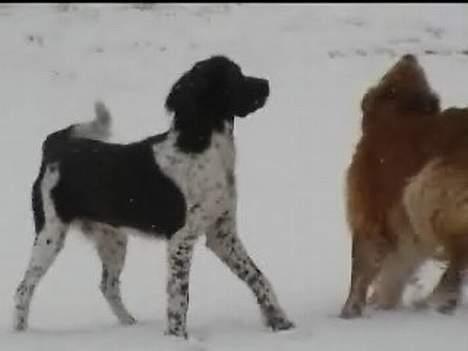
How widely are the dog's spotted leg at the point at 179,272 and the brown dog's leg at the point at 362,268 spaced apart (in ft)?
3.54

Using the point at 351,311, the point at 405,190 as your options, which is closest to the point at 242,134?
the point at 351,311

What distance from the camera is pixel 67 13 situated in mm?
22031

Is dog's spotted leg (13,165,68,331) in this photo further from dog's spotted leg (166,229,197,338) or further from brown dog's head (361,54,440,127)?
brown dog's head (361,54,440,127)

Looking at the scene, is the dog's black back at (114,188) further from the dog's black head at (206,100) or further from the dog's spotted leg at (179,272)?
the dog's black head at (206,100)

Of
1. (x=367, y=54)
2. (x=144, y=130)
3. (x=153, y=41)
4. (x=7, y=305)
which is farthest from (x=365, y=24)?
(x=7, y=305)

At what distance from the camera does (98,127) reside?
7.02 m

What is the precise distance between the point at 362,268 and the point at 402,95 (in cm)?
110

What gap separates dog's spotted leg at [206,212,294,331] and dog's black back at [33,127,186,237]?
287 millimetres

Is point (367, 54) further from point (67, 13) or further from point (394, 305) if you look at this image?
point (394, 305)

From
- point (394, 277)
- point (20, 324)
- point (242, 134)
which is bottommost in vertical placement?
point (20, 324)

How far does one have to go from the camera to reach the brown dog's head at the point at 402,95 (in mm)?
6645

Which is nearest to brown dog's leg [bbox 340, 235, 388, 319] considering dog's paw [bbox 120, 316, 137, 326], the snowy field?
the snowy field

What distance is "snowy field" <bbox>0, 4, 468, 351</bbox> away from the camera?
605cm

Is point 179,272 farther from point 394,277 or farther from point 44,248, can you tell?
point 394,277
